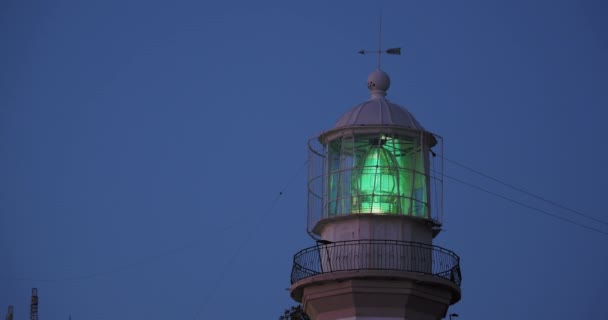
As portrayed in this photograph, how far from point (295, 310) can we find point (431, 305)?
13.5 metres

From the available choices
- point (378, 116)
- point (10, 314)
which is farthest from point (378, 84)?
point (10, 314)

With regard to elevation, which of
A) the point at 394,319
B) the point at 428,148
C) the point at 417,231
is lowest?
the point at 394,319

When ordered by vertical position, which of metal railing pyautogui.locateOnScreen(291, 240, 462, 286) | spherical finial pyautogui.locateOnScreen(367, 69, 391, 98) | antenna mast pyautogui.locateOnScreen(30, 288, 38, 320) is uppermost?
antenna mast pyautogui.locateOnScreen(30, 288, 38, 320)

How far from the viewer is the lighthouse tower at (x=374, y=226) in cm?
3409

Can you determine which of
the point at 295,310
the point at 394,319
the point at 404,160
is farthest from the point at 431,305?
the point at 295,310

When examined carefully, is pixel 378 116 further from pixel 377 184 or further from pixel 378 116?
pixel 377 184

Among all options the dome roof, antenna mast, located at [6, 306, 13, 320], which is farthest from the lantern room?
antenna mast, located at [6, 306, 13, 320]

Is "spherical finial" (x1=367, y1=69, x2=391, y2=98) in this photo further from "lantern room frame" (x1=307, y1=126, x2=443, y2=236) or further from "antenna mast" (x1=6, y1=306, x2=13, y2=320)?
"antenna mast" (x1=6, y1=306, x2=13, y2=320)

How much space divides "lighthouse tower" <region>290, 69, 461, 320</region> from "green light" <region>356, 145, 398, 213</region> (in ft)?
0.08

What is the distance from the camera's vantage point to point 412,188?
35.3 meters

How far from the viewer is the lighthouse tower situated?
3409cm

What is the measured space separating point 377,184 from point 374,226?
110 cm

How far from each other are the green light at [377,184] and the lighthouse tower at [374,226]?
24 millimetres

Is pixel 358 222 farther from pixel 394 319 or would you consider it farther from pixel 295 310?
pixel 295 310
